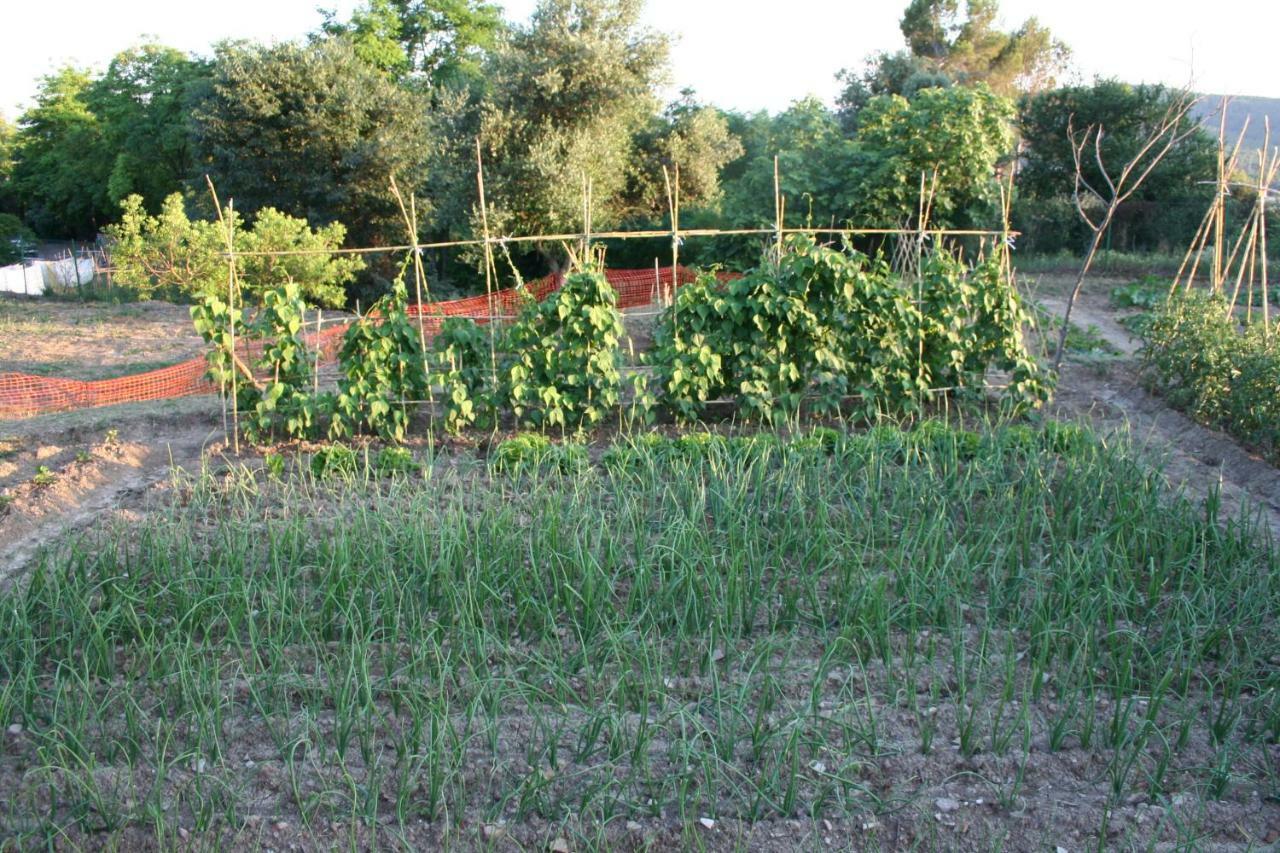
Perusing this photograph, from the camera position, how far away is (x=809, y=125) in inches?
699

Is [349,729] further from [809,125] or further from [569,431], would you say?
[809,125]

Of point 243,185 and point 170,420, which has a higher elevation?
point 243,185

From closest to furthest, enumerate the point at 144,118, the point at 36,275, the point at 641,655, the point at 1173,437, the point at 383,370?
the point at 641,655
the point at 383,370
the point at 1173,437
the point at 36,275
the point at 144,118

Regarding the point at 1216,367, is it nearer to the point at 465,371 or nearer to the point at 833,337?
the point at 833,337

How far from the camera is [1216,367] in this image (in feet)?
27.5

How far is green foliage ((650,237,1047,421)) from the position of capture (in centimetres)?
779

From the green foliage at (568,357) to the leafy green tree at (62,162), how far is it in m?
28.5

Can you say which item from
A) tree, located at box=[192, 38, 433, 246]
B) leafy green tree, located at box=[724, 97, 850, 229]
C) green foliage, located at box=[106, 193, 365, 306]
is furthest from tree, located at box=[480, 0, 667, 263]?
green foliage, located at box=[106, 193, 365, 306]

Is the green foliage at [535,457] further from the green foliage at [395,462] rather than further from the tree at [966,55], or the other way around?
the tree at [966,55]

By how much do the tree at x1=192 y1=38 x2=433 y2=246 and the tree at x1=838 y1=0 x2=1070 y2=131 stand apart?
1236cm

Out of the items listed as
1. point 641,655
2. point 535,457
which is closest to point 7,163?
point 535,457

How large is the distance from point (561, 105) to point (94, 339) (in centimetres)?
749

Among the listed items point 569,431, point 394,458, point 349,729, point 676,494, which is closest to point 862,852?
point 349,729

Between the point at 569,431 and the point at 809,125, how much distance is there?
37.3 ft
